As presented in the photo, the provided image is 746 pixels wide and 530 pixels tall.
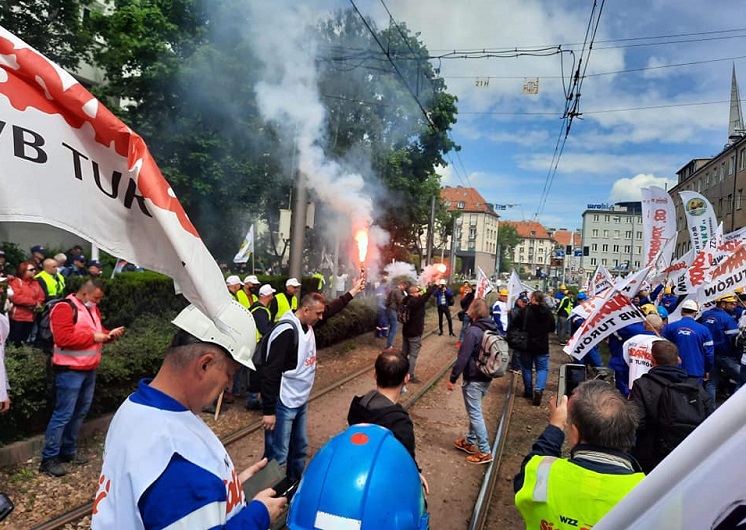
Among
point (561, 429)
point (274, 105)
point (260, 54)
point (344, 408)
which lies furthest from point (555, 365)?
point (260, 54)

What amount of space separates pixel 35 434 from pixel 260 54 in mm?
11526

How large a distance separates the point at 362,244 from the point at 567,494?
9.83 metres

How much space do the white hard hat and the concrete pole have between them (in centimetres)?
821

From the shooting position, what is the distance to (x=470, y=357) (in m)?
5.93

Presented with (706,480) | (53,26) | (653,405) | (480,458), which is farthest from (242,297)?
(53,26)

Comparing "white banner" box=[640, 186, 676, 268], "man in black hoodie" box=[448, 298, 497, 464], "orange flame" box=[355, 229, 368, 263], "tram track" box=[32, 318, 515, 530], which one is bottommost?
"tram track" box=[32, 318, 515, 530]

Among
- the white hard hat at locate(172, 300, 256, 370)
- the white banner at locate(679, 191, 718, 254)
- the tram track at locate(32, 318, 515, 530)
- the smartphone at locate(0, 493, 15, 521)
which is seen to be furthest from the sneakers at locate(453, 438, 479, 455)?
the white banner at locate(679, 191, 718, 254)

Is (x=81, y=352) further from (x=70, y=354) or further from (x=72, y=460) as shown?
(x=72, y=460)

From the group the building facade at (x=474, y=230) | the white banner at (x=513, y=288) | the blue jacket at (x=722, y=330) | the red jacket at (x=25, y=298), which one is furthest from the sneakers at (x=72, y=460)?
the building facade at (x=474, y=230)

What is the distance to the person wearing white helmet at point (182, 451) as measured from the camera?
5.00ft

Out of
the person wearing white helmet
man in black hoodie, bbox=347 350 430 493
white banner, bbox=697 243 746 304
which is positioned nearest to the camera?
the person wearing white helmet

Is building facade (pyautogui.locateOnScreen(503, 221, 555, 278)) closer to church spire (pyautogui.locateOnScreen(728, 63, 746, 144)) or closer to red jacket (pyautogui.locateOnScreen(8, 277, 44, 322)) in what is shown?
church spire (pyautogui.locateOnScreen(728, 63, 746, 144))

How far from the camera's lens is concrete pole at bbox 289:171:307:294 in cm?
1007

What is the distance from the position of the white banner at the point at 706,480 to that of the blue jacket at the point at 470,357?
517 centimetres
